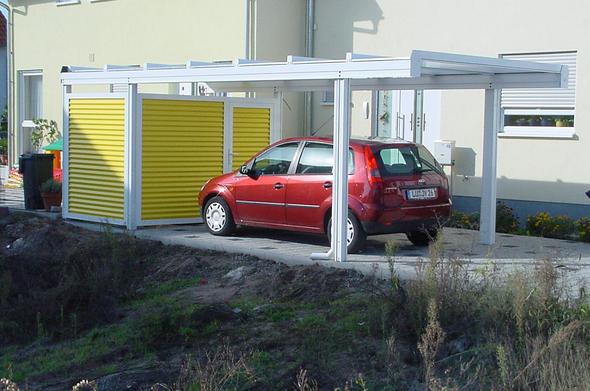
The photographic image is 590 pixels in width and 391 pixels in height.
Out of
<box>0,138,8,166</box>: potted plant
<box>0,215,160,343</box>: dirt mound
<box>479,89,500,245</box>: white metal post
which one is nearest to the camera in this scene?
<box>0,215,160,343</box>: dirt mound

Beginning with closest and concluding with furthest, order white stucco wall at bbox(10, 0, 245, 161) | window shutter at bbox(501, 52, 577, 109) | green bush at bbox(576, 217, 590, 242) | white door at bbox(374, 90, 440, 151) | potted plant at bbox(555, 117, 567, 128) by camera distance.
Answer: green bush at bbox(576, 217, 590, 242), window shutter at bbox(501, 52, 577, 109), potted plant at bbox(555, 117, 567, 128), white door at bbox(374, 90, 440, 151), white stucco wall at bbox(10, 0, 245, 161)

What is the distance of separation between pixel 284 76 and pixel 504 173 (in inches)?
226

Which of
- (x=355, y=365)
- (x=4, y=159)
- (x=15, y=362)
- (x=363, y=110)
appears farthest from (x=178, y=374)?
(x=4, y=159)

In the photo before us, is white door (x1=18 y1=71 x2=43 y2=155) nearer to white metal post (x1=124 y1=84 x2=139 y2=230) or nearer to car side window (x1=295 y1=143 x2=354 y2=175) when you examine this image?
white metal post (x1=124 y1=84 x2=139 y2=230)

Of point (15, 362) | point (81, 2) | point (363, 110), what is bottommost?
point (15, 362)

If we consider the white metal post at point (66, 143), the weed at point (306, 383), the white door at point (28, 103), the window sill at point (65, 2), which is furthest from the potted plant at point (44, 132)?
the weed at point (306, 383)

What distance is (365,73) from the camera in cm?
1242

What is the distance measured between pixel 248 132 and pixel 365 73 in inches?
209

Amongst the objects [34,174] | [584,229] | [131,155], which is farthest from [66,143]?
[584,229]

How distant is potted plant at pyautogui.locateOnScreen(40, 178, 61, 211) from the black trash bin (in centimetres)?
30

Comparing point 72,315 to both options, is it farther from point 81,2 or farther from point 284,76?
point 81,2

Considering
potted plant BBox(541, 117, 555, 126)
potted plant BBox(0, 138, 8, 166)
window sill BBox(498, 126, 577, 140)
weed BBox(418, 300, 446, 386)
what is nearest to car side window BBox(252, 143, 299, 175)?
window sill BBox(498, 126, 577, 140)

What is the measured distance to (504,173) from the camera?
697 inches

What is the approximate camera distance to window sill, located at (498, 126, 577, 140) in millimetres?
16922
